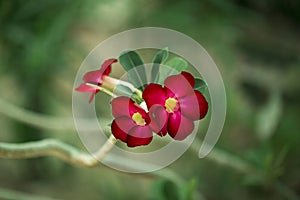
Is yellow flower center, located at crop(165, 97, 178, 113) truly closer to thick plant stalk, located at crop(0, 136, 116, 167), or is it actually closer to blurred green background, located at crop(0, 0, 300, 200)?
thick plant stalk, located at crop(0, 136, 116, 167)

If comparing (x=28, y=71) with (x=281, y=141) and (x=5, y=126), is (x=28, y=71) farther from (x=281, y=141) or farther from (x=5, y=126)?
(x=281, y=141)

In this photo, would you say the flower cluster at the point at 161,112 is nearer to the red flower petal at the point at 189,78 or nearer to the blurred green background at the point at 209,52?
the red flower petal at the point at 189,78

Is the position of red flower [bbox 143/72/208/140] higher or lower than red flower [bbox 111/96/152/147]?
higher

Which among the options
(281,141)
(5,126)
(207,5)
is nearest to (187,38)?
(207,5)

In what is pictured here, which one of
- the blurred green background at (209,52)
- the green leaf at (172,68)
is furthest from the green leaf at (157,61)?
the blurred green background at (209,52)

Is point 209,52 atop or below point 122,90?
atop

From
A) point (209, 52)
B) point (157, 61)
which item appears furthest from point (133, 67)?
point (209, 52)

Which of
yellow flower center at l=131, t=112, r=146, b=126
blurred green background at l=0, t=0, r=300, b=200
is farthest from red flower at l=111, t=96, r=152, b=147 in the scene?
blurred green background at l=0, t=0, r=300, b=200

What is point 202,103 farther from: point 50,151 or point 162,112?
point 50,151
